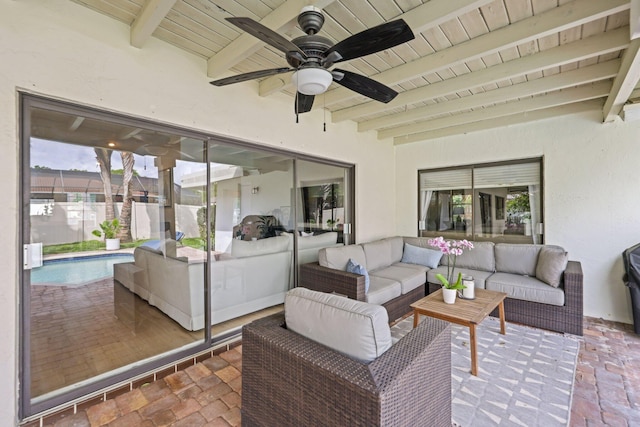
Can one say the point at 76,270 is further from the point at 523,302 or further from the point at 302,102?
the point at 523,302

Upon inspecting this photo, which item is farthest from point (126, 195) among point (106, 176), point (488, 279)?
point (488, 279)

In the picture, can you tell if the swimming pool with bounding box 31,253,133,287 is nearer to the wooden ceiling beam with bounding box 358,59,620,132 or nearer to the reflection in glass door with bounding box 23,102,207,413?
the reflection in glass door with bounding box 23,102,207,413

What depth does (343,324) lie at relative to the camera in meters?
1.43

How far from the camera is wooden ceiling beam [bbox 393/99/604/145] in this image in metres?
3.63

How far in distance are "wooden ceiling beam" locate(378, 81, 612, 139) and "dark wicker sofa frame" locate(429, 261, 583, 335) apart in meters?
2.02

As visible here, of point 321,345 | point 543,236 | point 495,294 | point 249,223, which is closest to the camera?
point 321,345

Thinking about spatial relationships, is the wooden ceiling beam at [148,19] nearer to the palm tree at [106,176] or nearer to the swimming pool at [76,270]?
the palm tree at [106,176]

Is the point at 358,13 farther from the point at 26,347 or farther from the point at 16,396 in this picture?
the point at 16,396

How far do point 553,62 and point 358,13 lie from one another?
1887 millimetres

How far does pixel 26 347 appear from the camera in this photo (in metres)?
1.87

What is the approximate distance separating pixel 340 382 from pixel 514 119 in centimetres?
455

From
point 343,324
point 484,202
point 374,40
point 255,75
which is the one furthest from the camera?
point 484,202

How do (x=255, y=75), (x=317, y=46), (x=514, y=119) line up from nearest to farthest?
(x=317, y=46)
(x=255, y=75)
(x=514, y=119)

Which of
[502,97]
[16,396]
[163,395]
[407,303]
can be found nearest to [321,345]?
[163,395]
